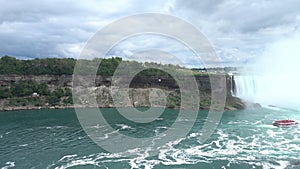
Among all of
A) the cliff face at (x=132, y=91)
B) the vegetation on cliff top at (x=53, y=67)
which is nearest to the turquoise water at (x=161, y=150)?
the cliff face at (x=132, y=91)

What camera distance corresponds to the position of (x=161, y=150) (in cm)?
2645

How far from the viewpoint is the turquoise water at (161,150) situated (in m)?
22.8

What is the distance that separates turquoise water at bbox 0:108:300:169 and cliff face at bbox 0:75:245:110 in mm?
13548

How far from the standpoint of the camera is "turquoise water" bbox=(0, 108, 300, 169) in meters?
22.8

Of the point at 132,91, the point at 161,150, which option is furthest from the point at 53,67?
Answer: the point at 161,150

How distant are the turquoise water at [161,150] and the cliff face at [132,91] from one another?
13548 millimetres

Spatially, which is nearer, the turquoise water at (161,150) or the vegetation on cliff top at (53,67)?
the turquoise water at (161,150)

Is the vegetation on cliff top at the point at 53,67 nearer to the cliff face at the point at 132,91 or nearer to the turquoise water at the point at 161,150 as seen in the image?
the cliff face at the point at 132,91

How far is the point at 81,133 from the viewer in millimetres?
33781

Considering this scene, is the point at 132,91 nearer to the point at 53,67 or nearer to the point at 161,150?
the point at 53,67

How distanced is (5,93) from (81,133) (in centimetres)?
3133

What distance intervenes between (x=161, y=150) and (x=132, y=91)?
116ft

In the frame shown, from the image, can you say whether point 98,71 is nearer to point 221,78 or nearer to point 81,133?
point 221,78

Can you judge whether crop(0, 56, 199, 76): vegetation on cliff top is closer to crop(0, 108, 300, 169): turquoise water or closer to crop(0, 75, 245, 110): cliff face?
crop(0, 75, 245, 110): cliff face
